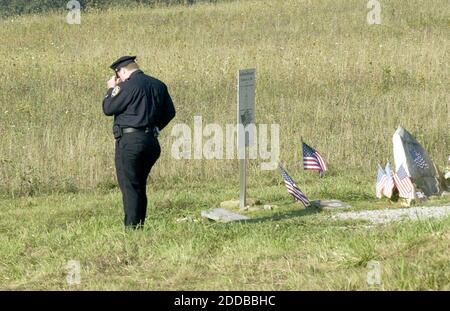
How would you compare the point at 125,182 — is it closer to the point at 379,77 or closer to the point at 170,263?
the point at 170,263

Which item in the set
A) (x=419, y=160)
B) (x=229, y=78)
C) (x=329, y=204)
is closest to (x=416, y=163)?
(x=419, y=160)

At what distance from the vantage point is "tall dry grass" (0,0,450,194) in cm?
1591

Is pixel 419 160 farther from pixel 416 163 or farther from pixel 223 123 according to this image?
pixel 223 123

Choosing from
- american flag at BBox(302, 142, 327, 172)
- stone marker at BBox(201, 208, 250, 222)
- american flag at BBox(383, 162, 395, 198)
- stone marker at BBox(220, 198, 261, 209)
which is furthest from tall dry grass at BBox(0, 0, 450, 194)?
stone marker at BBox(201, 208, 250, 222)

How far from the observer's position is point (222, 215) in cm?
1169

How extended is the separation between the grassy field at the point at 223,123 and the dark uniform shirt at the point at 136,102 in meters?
1.05

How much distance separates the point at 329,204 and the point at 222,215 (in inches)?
60.3

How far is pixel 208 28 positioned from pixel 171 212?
56.8ft

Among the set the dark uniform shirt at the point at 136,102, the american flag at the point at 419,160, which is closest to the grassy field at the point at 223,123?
the american flag at the point at 419,160

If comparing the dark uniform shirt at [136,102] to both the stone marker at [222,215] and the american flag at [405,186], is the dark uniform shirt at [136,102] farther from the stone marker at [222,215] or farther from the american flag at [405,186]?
the american flag at [405,186]

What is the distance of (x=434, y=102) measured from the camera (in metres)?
18.9

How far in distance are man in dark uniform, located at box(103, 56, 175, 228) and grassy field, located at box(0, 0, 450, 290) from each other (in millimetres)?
322
